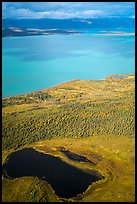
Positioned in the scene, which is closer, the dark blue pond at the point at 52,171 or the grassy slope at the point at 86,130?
the dark blue pond at the point at 52,171

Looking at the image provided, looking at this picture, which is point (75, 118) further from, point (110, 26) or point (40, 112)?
point (110, 26)

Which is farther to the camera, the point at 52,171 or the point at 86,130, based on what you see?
the point at 86,130

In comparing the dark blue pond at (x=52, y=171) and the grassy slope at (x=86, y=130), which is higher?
the grassy slope at (x=86, y=130)

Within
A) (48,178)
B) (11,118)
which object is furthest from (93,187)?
(11,118)

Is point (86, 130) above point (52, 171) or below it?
above

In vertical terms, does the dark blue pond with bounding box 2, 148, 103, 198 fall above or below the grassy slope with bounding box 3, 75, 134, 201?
below

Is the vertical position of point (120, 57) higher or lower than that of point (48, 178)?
higher

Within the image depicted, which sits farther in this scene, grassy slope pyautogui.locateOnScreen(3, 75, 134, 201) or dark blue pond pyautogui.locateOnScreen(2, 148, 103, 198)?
grassy slope pyautogui.locateOnScreen(3, 75, 134, 201)

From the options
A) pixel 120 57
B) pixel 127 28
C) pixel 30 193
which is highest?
pixel 127 28
